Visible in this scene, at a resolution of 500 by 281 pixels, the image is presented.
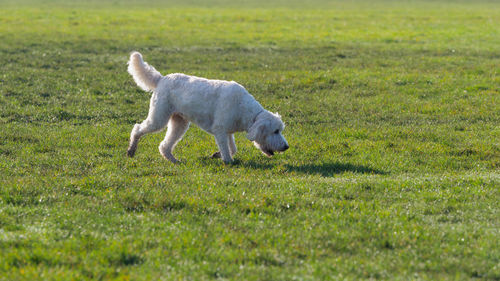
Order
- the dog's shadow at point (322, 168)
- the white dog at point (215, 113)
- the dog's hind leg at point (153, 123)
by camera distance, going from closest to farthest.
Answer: the dog's shadow at point (322, 168), the white dog at point (215, 113), the dog's hind leg at point (153, 123)

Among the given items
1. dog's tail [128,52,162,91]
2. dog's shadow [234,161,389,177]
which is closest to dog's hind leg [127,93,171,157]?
dog's tail [128,52,162,91]

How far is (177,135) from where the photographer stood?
11.3 m

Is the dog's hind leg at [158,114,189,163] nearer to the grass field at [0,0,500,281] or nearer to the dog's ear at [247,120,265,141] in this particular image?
the grass field at [0,0,500,281]

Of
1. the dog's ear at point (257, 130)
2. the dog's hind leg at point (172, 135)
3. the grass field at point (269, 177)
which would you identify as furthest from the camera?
the dog's hind leg at point (172, 135)

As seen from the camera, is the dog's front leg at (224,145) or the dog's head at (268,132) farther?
the dog's front leg at (224,145)

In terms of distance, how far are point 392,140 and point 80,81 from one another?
9872mm

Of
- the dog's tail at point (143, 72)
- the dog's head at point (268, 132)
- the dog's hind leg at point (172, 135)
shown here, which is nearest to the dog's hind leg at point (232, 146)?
the dog's head at point (268, 132)

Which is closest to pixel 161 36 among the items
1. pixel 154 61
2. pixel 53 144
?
pixel 154 61

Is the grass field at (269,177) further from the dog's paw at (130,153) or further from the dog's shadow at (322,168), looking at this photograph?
the dog's paw at (130,153)

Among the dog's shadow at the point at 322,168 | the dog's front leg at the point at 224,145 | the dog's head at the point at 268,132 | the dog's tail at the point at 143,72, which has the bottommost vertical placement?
the dog's shadow at the point at 322,168

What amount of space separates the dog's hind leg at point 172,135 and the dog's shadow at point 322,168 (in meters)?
1.25

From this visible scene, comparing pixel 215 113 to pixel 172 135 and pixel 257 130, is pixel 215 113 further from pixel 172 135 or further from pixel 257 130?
pixel 172 135

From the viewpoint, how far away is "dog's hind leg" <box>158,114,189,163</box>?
36.4ft

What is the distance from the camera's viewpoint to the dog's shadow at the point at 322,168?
33.4 ft
